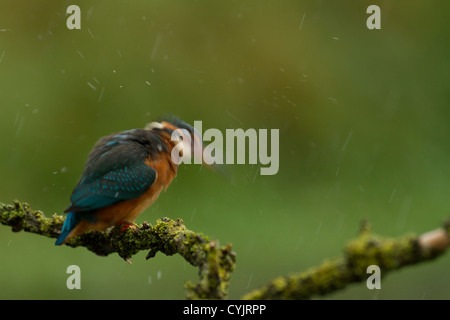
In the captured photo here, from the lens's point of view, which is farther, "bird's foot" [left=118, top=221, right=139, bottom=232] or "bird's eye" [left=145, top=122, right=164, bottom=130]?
"bird's eye" [left=145, top=122, right=164, bottom=130]

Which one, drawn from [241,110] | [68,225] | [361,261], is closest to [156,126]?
[68,225]

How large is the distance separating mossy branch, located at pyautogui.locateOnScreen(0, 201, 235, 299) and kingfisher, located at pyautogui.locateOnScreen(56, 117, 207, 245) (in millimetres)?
88

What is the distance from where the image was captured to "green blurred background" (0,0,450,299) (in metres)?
6.18

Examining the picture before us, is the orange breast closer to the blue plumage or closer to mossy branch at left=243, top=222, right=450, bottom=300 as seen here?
the blue plumage

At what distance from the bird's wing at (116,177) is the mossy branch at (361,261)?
153cm

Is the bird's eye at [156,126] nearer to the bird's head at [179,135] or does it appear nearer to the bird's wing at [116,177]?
the bird's head at [179,135]

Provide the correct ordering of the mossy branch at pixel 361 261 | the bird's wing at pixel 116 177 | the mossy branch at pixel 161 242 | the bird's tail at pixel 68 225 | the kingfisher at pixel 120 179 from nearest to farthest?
the mossy branch at pixel 361 261, the mossy branch at pixel 161 242, the bird's tail at pixel 68 225, the kingfisher at pixel 120 179, the bird's wing at pixel 116 177

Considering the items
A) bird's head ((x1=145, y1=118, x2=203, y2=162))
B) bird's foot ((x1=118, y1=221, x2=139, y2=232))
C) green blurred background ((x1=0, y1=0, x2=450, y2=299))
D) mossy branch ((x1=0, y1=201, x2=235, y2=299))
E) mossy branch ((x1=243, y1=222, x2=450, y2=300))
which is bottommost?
mossy branch ((x1=243, y1=222, x2=450, y2=300))

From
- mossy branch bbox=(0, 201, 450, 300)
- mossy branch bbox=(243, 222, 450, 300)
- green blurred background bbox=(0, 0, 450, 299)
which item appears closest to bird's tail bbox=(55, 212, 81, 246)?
mossy branch bbox=(0, 201, 450, 300)

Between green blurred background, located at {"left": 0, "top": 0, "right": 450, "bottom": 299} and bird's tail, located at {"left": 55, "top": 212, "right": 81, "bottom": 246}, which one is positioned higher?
green blurred background, located at {"left": 0, "top": 0, "right": 450, "bottom": 299}

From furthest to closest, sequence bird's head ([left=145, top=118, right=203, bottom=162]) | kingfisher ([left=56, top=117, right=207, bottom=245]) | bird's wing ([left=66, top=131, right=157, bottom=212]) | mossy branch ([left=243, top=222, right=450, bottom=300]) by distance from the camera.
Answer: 1. bird's head ([left=145, top=118, right=203, bottom=162])
2. bird's wing ([left=66, top=131, right=157, bottom=212])
3. kingfisher ([left=56, top=117, right=207, bottom=245])
4. mossy branch ([left=243, top=222, right=450, bottom=300])

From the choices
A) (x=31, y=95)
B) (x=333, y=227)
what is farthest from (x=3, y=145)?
(x=333, y=227)

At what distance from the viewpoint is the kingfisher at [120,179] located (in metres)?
2.90

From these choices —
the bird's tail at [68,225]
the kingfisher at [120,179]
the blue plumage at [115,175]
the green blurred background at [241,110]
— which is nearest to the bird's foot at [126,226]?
the kingfisher at [120,179]
